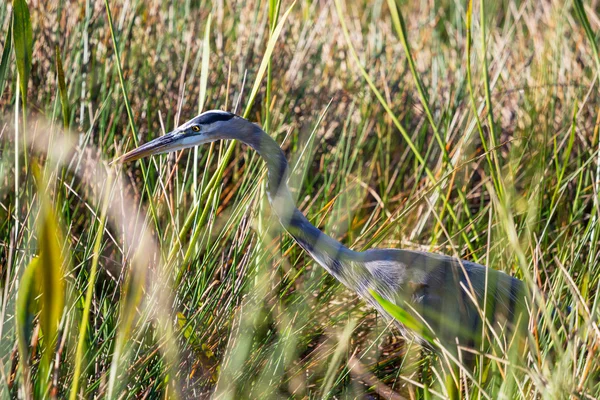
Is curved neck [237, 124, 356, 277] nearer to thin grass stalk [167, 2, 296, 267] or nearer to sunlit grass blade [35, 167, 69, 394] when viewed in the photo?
thin grass stalk [167, 2, 296, 267]

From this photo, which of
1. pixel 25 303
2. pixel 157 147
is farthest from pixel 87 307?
pixel 157 147

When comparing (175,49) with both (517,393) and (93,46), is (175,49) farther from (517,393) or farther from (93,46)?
(517,393)

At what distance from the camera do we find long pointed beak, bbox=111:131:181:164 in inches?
56.9

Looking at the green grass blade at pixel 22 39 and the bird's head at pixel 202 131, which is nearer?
the green grass blade at pixel 22 39

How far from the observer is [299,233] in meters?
1.58

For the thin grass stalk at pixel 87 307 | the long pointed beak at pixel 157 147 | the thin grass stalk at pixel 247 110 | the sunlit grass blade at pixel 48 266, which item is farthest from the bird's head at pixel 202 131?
the sunlit grass blade at pixel 48 266

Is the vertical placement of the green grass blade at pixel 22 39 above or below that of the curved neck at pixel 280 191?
above

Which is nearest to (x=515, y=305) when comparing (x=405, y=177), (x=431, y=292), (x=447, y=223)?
(x=431, y=292)

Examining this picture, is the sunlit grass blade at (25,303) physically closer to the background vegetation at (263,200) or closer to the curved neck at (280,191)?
the background vegetation at (263,200)

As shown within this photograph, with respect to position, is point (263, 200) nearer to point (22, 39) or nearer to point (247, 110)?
point (247, 110)

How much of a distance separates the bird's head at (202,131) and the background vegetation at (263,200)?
0.17 feet

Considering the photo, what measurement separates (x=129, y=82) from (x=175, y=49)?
355 millimetres

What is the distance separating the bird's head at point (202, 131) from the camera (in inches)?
58.7

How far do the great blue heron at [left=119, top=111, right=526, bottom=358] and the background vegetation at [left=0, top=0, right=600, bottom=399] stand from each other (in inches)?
2.6
